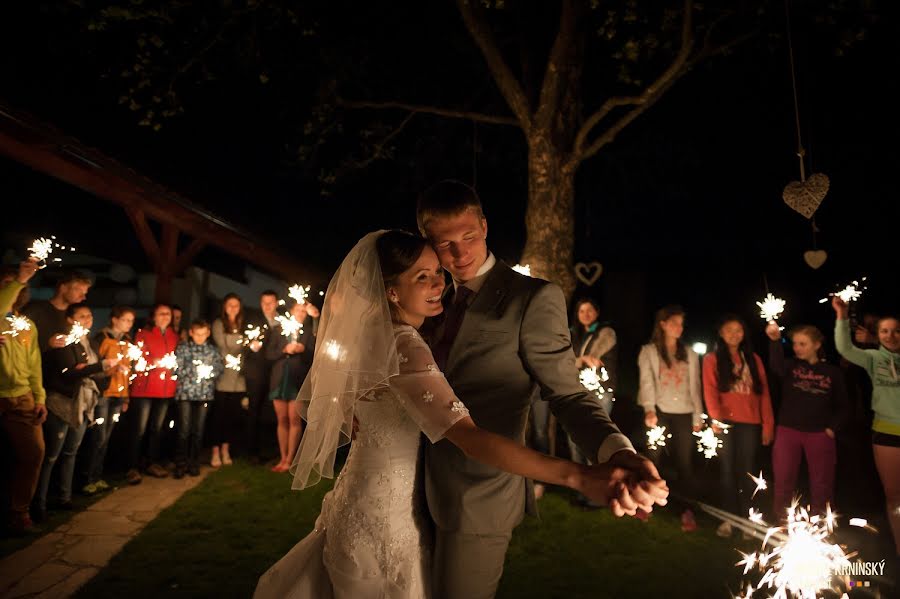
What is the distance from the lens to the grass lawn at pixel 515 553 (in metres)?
3.84

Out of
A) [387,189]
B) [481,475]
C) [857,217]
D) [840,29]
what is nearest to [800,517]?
[481,475]

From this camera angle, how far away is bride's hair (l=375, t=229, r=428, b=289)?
213 cm

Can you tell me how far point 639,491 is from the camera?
132 centimetres

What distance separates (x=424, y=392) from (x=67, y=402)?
4860 millimetres

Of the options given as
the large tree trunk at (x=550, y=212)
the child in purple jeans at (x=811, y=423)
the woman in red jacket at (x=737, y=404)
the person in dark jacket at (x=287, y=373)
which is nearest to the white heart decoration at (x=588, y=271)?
the large tree trunk at (x=550, y=212)

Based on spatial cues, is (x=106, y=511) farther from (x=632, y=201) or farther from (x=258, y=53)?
(x=632, y=201)

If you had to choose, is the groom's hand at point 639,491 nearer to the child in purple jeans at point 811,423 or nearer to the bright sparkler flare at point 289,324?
the child in purple jeans at point 811,423

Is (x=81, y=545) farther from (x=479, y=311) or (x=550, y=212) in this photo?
(x=550, y=212)

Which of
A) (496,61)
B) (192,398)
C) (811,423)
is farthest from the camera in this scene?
(192,398)

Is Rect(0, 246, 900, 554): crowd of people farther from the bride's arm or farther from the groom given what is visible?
the bride's arm

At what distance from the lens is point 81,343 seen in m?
5.18

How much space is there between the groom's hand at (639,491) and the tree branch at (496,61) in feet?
16.9

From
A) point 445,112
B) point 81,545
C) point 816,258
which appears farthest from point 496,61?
point 81,545

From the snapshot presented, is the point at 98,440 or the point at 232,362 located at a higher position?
the point at 232,362
